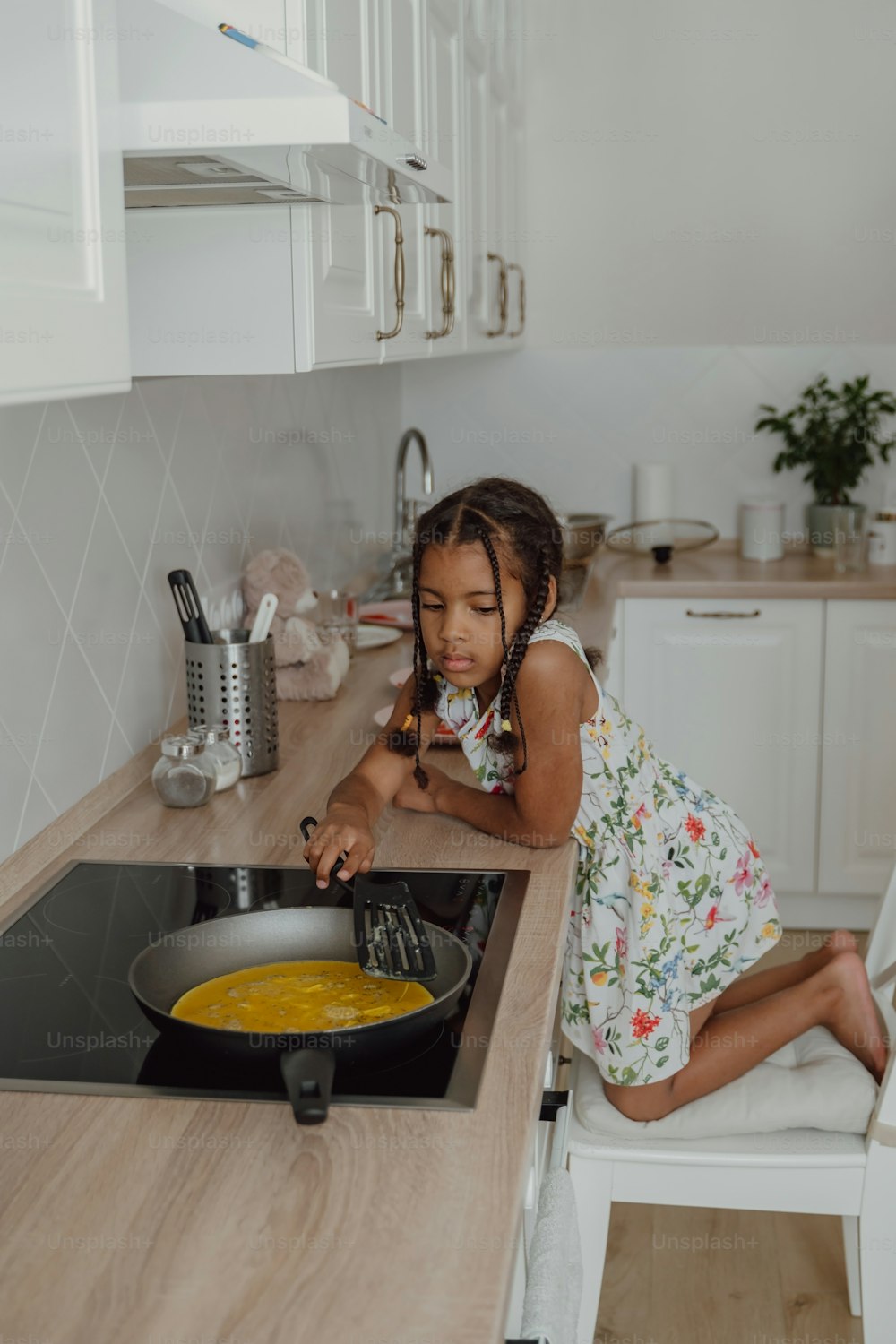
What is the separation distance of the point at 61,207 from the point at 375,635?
175 centimetres

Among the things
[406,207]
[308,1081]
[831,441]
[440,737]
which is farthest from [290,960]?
[831,441]

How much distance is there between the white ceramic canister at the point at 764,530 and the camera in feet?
10.4

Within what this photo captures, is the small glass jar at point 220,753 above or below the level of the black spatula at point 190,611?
below

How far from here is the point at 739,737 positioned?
9.93ft

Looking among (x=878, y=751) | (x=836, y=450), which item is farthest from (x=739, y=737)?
(x=836, y=450)

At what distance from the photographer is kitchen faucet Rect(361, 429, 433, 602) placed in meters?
2.93

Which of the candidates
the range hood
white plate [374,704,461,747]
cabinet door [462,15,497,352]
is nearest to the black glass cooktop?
white plate [374,704,461,747]

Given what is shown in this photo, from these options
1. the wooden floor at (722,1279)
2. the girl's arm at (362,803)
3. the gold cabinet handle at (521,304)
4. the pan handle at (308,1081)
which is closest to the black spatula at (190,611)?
the girl's arm at (362,803)

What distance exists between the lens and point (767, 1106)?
1448mm

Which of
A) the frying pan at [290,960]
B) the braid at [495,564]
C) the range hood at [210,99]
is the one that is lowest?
the frying pan at [290,960]

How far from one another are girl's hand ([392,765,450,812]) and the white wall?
201cm

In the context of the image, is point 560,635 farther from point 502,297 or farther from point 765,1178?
point 502,297

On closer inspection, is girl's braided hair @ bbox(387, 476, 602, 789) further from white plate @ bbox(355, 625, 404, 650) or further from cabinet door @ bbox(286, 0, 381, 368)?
white plate @ bbox(355, 625, 404, 650)

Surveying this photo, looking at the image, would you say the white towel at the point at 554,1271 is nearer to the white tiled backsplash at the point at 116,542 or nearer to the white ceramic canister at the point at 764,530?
the white tiled backsplash at the point at 116,542
